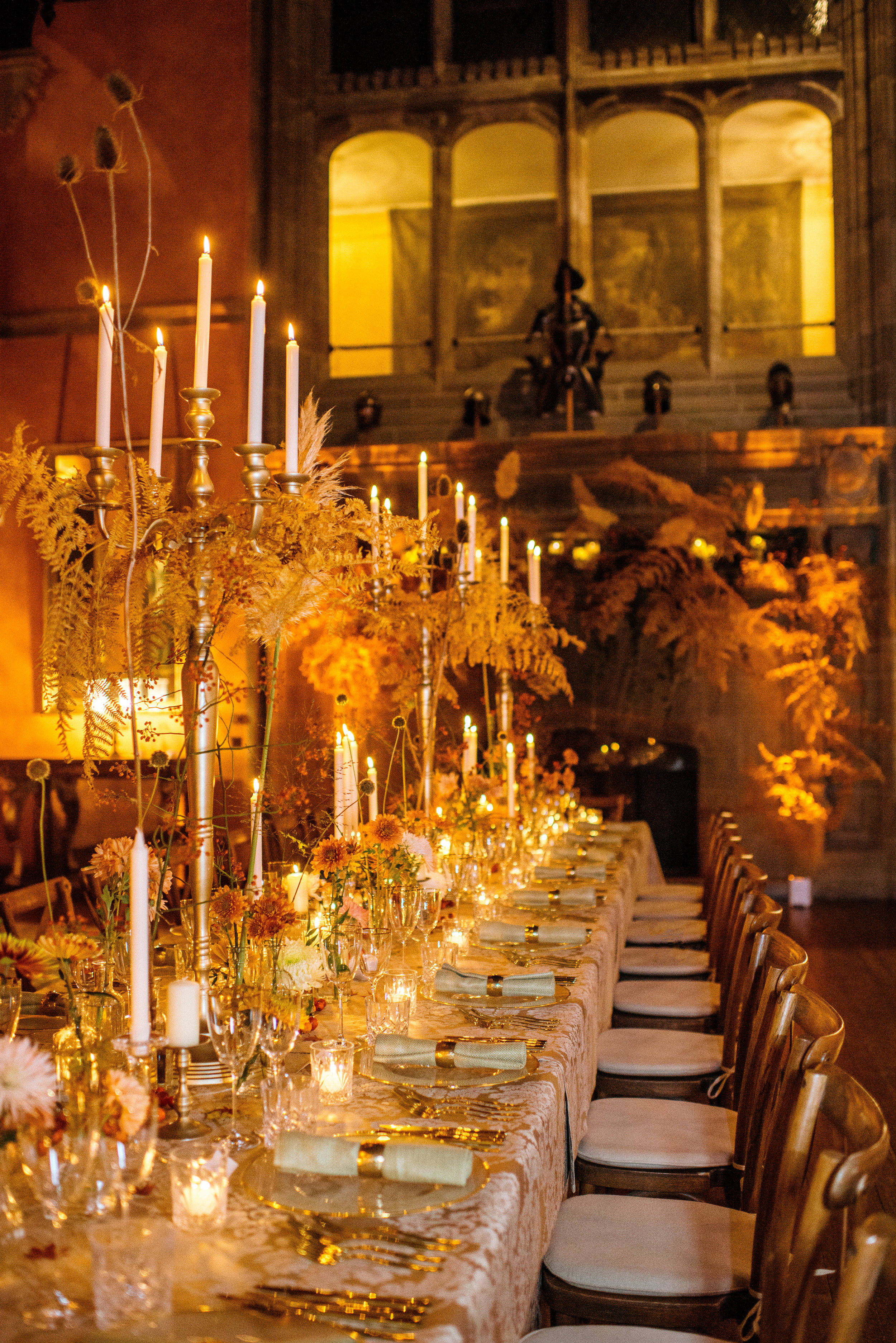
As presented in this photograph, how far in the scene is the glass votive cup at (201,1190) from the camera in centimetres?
133

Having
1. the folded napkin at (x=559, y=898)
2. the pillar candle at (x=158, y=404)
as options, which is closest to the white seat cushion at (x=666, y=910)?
the folded napkin at (x=559, y=898)

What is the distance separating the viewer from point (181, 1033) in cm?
153

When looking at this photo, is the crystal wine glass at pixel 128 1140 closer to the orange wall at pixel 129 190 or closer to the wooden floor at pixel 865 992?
the wooden floor at pixel 865 992

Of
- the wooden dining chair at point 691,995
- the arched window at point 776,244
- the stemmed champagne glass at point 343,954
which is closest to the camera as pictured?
the stemmed champagne glass at point 343,954

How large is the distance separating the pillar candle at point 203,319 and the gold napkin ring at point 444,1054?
1.09 meters

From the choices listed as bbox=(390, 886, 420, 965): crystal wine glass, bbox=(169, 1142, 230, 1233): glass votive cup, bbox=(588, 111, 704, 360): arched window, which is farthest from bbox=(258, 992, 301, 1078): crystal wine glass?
bbox=(588, 111, 704, 360): arched window

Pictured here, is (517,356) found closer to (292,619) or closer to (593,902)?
(593,902)

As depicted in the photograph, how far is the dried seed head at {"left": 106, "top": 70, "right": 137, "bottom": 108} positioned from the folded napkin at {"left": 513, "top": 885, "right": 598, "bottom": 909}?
8.36 feet

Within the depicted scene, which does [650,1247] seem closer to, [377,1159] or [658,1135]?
[658,1135]

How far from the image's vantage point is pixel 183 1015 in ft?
5.03

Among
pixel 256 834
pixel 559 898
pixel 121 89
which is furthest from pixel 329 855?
pixel 559 898

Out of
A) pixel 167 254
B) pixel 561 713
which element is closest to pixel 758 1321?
pixel 561 713

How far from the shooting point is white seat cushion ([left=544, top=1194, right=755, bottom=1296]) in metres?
1.86

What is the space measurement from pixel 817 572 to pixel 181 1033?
749 centimetres
